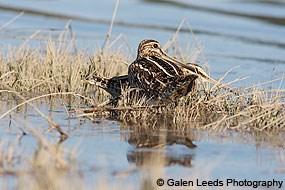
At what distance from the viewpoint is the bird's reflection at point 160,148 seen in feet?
17.3

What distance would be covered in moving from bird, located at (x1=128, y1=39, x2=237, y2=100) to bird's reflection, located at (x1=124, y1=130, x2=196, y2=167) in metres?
0.51

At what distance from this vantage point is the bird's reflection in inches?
208

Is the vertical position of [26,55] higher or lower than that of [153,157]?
higher

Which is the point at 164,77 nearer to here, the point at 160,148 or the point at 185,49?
the point at 160,148

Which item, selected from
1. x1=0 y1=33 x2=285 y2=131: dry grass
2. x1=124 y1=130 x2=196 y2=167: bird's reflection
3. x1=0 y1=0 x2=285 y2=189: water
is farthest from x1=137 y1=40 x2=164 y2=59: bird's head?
x1=124 y1=130 x2=196 y2=167: bird's reflection

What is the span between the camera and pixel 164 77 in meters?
6.75

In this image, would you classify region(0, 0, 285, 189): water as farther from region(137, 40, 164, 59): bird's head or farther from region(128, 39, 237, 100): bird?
region(137, 40, 164, 59): bird's head

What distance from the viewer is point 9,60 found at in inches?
322

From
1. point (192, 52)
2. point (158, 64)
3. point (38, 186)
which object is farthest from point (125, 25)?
point (38, 186)

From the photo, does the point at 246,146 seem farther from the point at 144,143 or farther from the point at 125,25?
the point at 125,25

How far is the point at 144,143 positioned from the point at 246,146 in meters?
0.73

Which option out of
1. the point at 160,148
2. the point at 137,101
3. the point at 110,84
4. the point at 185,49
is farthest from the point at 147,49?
the point at 160,148

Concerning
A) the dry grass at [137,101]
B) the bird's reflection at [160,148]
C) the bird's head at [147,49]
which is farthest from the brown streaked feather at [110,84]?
the bird's reflection at [160,148]

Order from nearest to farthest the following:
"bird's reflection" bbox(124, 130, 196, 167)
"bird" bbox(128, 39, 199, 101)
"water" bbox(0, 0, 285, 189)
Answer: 1. "water" bbox(0, 0, 285, 189)
2. "bird's reflection" bbox(124, 130, 196, 167)
3. "bird" bbox(128, 39, 199, 101)
